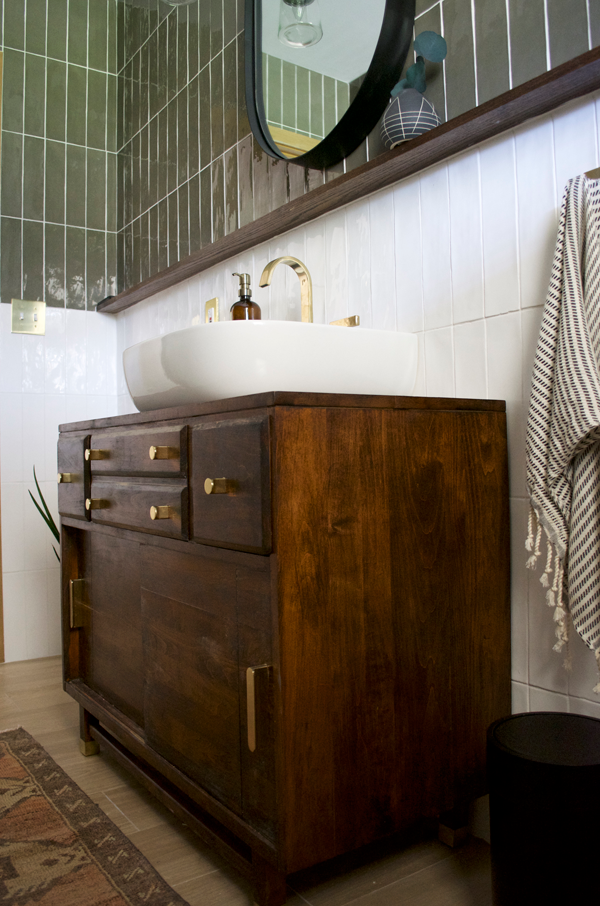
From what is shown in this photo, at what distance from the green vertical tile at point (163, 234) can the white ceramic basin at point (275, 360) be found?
1.18 metres

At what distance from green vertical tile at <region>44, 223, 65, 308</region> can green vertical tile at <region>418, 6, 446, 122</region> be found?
1.75 meters

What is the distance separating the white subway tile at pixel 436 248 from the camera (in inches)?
50.4

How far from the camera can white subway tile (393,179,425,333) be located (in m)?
1.34

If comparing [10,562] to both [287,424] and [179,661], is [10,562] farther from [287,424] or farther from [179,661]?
[287,424]

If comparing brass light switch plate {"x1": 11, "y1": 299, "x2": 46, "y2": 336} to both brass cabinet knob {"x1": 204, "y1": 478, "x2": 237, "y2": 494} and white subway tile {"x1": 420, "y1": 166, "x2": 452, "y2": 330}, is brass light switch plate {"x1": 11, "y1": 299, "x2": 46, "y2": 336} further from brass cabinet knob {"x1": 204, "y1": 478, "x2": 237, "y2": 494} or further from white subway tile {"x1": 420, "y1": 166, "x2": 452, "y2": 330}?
brass cabinet knob {"x1": 204, "y1": 478, "x2": 237, "y2": 494}

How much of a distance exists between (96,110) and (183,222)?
0.87 meters

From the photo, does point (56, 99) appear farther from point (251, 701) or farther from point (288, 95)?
point (251, 701)

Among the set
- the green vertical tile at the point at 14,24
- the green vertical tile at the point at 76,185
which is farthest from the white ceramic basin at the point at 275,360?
the green vertical tile at the point at 14,24

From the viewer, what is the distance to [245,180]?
1.91 metres

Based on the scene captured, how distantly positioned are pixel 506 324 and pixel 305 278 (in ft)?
1.52

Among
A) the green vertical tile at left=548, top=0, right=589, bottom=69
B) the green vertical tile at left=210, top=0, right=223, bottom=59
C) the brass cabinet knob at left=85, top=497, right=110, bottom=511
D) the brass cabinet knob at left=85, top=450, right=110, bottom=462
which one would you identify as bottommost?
the brass cabinet knob at left=85, top=497, right=110, bottom=511

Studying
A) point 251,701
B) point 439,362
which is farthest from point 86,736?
point 439,362

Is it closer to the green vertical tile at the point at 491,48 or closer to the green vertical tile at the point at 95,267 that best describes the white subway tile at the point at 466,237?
the green vertical tile at the point at 491,48

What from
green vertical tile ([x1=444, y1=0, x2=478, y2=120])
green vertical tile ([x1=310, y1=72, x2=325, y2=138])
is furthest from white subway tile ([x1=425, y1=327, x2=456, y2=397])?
green vertical tile ([x1=310, y1=72, x2=325, y2=138])
